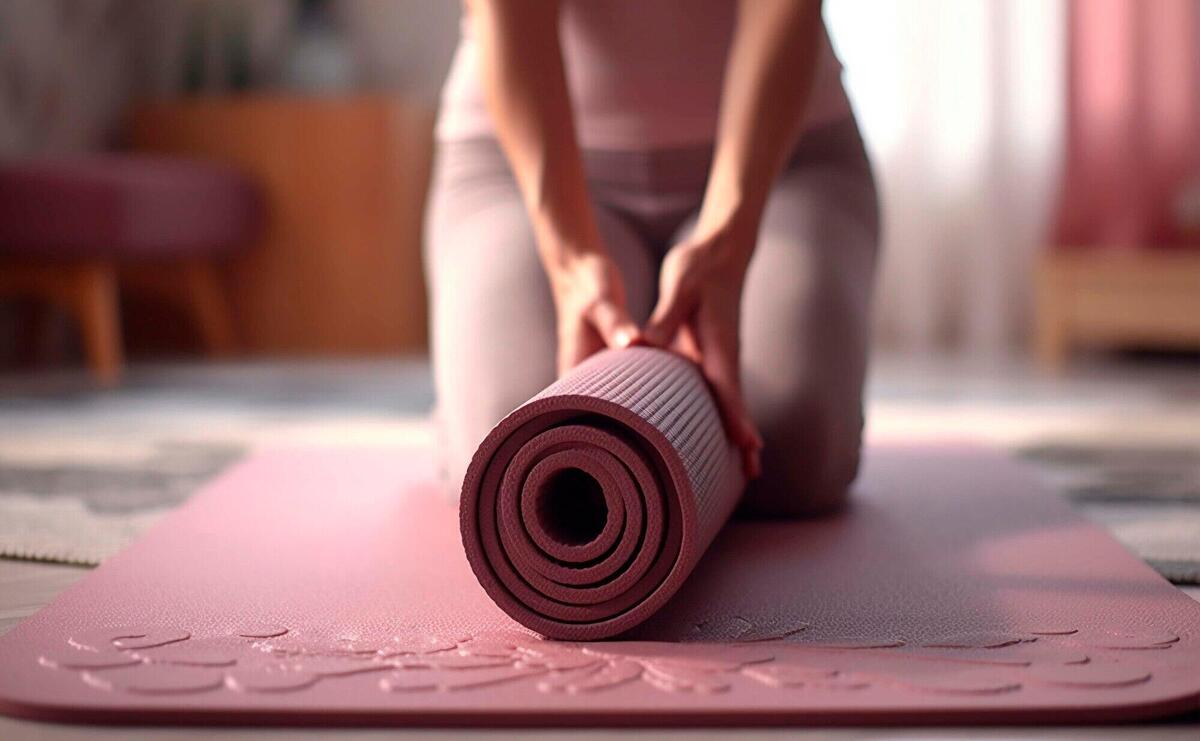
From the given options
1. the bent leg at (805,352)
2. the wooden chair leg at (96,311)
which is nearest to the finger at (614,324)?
the bent leg at (805,352)

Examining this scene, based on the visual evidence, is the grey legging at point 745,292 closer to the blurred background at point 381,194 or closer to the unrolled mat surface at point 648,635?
the unrolled mat surface at point 648,635

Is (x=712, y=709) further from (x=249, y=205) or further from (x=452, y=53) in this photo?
(x=452, y=53)

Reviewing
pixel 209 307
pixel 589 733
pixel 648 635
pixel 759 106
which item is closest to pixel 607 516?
pixel 648 635

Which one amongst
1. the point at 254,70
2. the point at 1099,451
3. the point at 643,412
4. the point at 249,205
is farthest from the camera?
the point at 254,70

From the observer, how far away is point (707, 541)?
124 centimetres

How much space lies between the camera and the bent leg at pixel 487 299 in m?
1.56

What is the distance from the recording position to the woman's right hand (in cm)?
140

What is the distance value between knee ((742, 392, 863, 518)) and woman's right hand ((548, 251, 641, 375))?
9.7 inches

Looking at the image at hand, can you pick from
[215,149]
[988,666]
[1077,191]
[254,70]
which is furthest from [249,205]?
[988,666]

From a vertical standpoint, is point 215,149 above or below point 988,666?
above

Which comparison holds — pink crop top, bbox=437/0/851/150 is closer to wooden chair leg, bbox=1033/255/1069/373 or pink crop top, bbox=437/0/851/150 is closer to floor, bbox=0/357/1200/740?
floor, bbox=0/357/1200/740

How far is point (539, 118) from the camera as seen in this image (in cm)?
155

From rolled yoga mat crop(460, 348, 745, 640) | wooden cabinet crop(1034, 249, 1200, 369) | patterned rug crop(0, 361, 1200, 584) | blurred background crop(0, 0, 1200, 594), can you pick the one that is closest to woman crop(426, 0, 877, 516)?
rolled yoga mat crop(460, 348, 745, 640)

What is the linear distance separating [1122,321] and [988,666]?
2.50 metres
